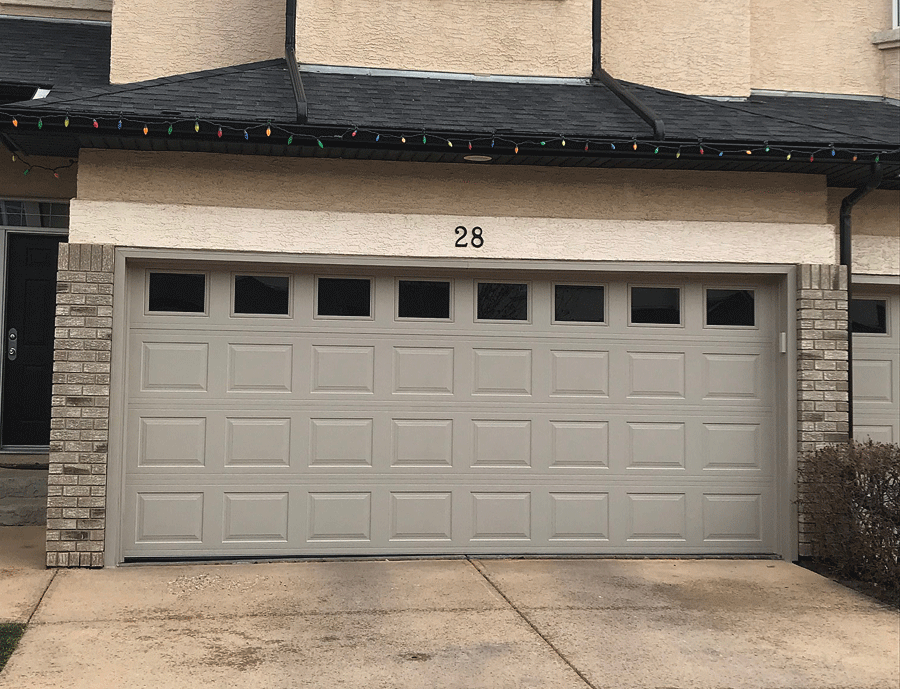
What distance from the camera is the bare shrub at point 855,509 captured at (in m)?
7.05

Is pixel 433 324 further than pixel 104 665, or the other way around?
pixel 433 324

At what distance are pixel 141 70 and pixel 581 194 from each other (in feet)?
12.9

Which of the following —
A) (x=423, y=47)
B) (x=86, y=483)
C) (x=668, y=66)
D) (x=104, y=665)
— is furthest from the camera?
(x=668, y=66)

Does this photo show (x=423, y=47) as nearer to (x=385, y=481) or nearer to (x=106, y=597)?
(x=385, y=481)

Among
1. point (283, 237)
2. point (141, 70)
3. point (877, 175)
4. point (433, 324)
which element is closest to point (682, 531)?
point (433, 324)

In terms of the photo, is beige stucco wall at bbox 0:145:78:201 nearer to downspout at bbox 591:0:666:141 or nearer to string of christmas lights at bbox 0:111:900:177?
string of christmas lights at bbox 0:111:900:177

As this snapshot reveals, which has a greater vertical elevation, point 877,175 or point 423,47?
Answer: point 423,47

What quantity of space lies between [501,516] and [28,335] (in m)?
4.92

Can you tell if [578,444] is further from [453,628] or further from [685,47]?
[685,47]

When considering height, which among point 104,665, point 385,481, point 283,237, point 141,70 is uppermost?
point 141,70

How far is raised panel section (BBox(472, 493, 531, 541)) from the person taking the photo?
8.00 meters

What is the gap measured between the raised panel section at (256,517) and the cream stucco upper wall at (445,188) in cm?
233

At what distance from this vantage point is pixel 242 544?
25.3 ft

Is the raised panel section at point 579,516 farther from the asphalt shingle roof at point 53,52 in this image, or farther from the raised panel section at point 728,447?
the asphalt shingle roof at point 53,52
